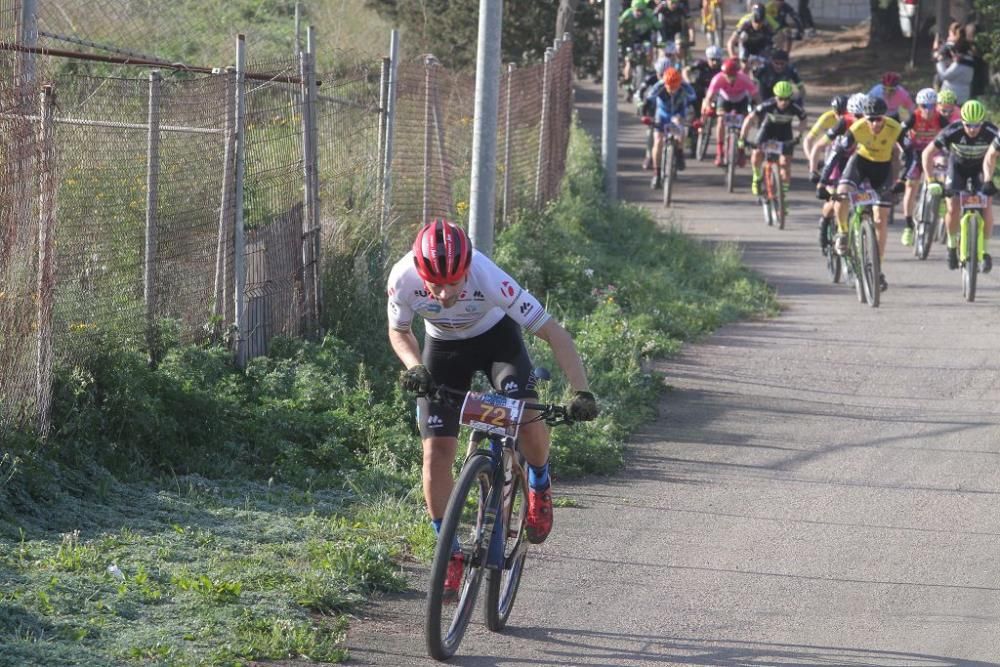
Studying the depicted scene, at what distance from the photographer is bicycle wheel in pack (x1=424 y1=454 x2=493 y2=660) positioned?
604 cm

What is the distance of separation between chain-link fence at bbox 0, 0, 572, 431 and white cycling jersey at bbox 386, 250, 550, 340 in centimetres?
206

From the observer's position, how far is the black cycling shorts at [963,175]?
52.8ft

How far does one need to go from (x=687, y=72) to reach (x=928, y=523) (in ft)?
69.9

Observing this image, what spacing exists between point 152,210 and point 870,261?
8371 mm

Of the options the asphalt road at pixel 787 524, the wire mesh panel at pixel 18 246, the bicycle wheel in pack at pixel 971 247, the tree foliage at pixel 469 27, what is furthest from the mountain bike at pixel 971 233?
the tree foliage at pixel 469 27

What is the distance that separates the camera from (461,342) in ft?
23.1

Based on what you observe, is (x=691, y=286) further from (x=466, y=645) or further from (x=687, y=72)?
(x=687, y=72)

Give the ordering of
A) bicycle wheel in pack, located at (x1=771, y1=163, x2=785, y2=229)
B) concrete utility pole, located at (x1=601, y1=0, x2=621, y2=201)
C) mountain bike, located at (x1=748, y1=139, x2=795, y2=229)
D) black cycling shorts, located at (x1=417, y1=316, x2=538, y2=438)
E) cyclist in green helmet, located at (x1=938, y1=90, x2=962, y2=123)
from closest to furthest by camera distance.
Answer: black cycling shorts, located at (x1=417, y1=316, x2=538, y2=438) < cyclist in green helmet, located at (x1=938, y1=90, x2=962, y2=123) < mountain bike, located at (x1=748, y1=139, x2=795, y2=229) < bicycle wheel in pack, located at (x1=771, y1=163, x2=785, y2=229) < concrete utility pole, located at (x1=601, y1=0, x2=621, y2=201)

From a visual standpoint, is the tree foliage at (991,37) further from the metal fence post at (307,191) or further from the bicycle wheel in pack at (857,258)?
the metal fence post at (307,191)

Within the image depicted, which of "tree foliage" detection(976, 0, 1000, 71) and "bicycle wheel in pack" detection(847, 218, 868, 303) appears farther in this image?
"tree foliage" detection(976, 0, 1000, 71)

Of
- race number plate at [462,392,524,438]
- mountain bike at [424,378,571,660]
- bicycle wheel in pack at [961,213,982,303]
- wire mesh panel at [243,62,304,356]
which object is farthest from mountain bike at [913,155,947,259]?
race number plate at [462,392,524,438]

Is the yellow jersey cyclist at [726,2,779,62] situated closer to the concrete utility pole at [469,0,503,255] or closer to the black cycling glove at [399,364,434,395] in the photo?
the concrete utility pole at [469,0,503,255]

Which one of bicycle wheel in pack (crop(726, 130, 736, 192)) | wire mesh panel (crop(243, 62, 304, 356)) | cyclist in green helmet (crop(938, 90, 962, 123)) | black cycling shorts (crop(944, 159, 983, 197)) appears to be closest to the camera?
wire mesh panel (crop(243, 62, 304, 356))

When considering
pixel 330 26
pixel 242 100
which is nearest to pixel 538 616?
pixel 242 100
